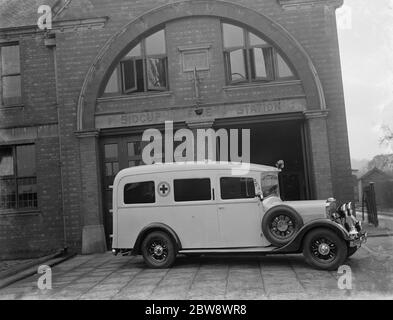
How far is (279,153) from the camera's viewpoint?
1652 cm

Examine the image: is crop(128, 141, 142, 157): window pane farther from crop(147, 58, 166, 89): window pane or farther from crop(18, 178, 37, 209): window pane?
crop(18, 178, 37, 209): window pane

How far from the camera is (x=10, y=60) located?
13453mm

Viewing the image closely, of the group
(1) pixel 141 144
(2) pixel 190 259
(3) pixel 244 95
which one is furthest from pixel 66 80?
(2) pixel 190 259

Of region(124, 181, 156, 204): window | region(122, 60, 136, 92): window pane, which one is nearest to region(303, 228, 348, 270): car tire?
region(124, 181, 156, 204): window

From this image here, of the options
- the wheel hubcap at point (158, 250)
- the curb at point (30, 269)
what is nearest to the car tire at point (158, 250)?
the wheel hubcap at point (158, 250)

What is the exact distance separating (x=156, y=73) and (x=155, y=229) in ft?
17.4

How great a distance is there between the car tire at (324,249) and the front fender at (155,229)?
256cm

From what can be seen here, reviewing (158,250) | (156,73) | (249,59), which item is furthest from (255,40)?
(158,250)

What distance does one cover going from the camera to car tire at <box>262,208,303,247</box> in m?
8.41

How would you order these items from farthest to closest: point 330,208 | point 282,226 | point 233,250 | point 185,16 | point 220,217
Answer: point 185,16 < point 220,217 < point 233,250 < point 330,208 < point 282,226

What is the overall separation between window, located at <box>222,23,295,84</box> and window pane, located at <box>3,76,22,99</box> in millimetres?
6279

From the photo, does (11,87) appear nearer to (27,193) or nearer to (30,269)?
(27,193)

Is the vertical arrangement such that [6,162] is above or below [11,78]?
below

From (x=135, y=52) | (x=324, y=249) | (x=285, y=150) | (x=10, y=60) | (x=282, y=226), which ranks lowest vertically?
(x=324, y=249)
